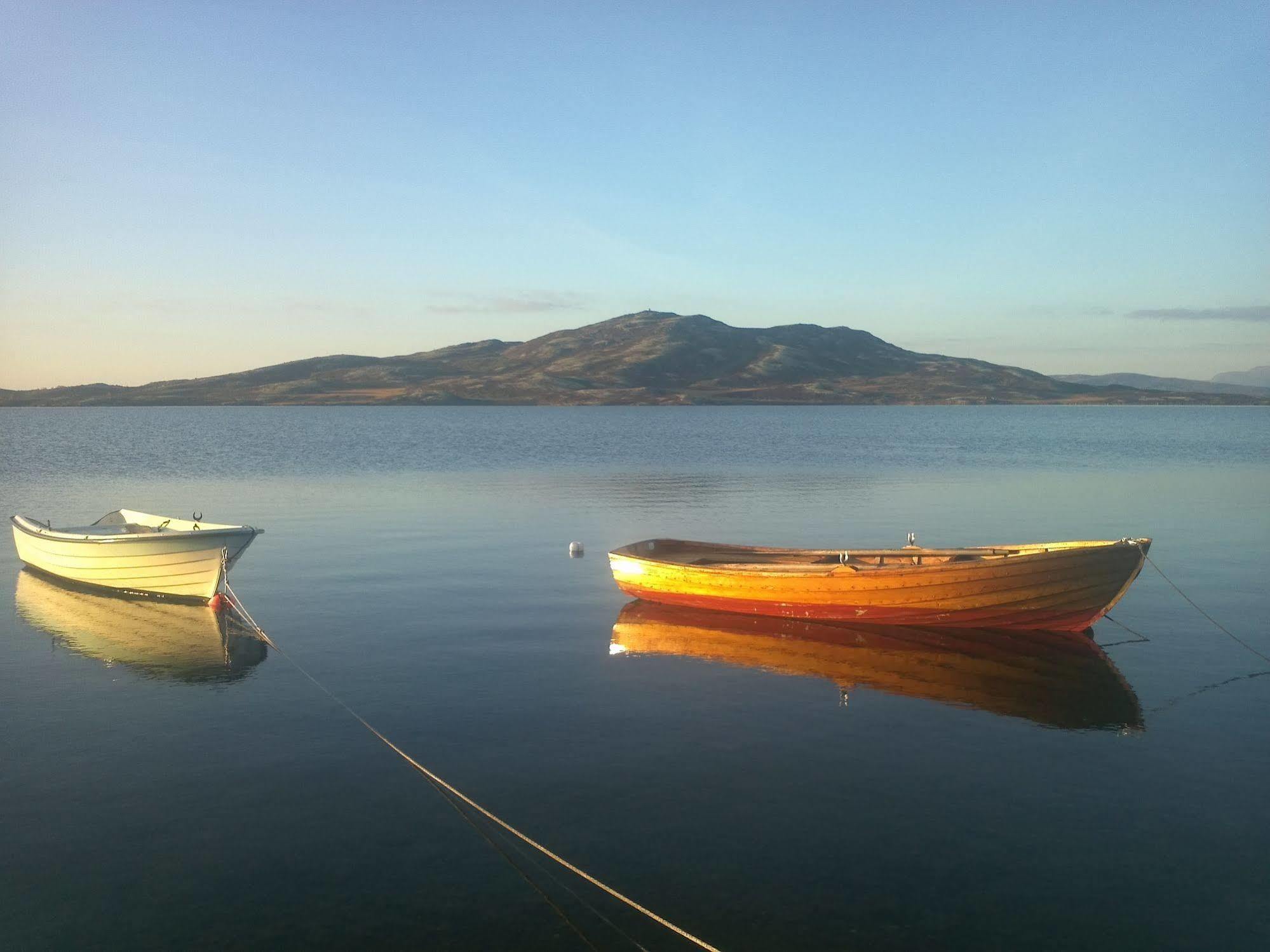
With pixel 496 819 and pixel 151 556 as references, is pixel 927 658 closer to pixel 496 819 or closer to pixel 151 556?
pixel 496 819

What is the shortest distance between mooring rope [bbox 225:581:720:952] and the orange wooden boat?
8.32m

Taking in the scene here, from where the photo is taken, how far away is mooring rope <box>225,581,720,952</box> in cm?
827

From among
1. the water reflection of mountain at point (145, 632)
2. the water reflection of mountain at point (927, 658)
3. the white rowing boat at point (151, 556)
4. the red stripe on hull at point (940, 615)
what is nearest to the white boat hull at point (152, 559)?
the white rowing boat at point (151, 556)

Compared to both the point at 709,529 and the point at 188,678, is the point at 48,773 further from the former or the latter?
the point at 709,529

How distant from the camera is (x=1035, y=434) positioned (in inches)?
4547

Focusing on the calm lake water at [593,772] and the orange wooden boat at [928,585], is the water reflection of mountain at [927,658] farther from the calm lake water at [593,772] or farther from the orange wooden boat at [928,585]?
the orange wooden boat at [928,585]

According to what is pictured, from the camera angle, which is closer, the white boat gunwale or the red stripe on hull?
the red stripe on hull

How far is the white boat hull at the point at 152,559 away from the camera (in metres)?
20.9

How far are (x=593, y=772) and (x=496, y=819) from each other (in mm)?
1639

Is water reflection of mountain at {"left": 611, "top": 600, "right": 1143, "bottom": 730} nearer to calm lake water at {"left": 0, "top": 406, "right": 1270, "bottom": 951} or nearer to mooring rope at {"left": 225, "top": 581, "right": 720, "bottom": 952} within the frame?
calm lake water at {"left": 0, "top": 406, "right": 1270, "bottom": 951}

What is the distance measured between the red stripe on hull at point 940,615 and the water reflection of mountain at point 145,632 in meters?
10.3

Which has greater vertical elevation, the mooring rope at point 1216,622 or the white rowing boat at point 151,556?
the white rowing boat at point 151,556

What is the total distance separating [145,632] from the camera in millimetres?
18969

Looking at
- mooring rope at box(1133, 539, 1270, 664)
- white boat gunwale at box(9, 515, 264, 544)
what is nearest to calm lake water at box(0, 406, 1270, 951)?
mooring rope at box(1133, 539, 1270, 664)
